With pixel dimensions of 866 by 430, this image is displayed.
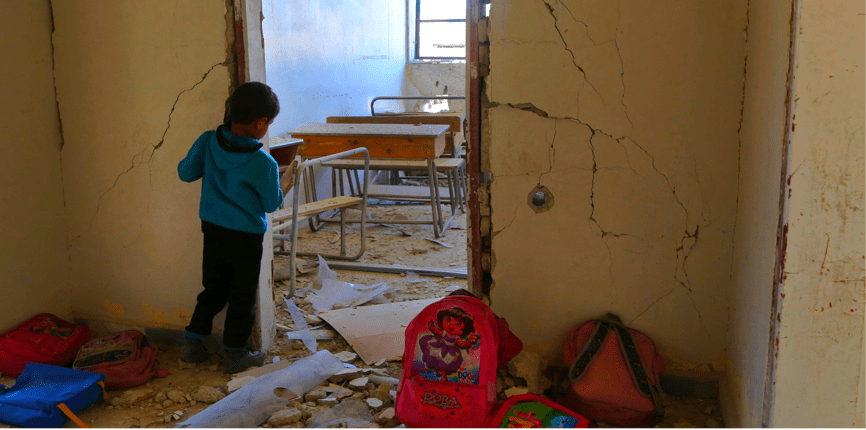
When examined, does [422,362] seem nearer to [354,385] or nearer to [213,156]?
[354,385]

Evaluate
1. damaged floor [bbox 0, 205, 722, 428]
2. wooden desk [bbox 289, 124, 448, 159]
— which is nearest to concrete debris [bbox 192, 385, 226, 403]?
damaged floor [bbox 0, 205, 722, 428]

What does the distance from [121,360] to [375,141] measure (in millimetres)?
2740

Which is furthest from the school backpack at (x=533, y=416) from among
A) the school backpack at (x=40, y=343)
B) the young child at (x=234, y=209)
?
the school backpack at (x=40, y=343)

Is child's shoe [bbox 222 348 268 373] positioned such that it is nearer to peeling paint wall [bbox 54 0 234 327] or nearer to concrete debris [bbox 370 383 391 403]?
peeling paint wall [bbox 54 0 234 327]

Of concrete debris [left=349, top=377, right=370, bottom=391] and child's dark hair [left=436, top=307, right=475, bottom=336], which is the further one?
concrete debris [left=349, top=377, right=370, bottom=391]

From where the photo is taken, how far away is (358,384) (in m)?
2.48

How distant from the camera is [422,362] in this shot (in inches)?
87.4

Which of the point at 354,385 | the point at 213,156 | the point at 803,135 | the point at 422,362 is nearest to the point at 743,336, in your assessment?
the point at 803,135

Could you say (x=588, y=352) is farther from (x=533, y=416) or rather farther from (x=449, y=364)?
(x=449, y=364)

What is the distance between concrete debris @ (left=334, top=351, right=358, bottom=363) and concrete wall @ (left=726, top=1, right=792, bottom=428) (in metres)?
1.49

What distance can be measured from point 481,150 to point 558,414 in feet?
3.18

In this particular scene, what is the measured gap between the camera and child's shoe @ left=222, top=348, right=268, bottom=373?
2.60m

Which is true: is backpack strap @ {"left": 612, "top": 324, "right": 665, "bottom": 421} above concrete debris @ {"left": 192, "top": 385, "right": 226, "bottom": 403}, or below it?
above

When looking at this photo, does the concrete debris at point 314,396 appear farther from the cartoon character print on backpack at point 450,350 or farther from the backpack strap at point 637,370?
the backpack strap at point 637,370
